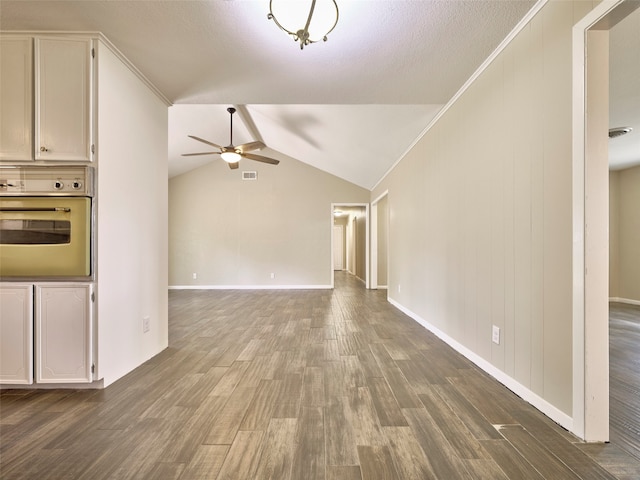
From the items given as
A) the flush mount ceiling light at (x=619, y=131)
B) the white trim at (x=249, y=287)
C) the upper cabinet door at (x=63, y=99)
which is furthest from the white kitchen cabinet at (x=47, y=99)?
the white trim at (x=249, y=287)

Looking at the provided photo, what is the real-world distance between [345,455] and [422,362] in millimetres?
1344

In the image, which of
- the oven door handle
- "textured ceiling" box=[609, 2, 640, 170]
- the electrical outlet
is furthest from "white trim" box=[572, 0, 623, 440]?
the oven door handle

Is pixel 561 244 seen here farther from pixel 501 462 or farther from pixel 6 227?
pixel 6 227

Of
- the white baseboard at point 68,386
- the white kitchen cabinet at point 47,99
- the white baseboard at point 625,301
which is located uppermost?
the white kitchen cabinet at point 47,99

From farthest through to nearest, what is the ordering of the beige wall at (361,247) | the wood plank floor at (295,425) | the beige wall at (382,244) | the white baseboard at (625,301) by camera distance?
the beige wall at (361,247) → the beige wall at (382,244) → the white baseboard at (625,301) → the wood plank floor at (295,425)

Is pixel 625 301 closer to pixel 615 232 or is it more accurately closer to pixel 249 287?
pixel 615 232

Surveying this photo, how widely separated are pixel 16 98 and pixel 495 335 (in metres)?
3.71

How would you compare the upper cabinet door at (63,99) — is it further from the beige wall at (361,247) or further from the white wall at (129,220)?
the beige wall at (361,247)

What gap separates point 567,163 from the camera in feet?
4.92

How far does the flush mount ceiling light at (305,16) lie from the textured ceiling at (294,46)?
311 mm

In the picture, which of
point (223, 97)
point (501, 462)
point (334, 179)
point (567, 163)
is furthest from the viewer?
point (334, 179)

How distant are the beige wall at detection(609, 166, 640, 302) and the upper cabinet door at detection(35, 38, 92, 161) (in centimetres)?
784

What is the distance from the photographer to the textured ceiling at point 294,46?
177 cm

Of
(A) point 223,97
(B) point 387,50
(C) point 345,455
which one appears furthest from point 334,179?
(C) point 345,455
